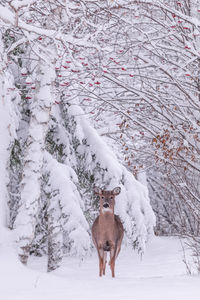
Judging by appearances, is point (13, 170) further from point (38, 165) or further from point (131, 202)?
point (131, 202)

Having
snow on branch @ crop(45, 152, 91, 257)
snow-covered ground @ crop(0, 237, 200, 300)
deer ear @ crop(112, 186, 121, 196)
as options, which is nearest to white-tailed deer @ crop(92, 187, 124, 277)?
deer ear @ crop(112, 186, 121, 196)

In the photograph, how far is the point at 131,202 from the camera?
10242mm

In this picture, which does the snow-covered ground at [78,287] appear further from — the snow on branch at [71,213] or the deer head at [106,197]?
the snow on branch at [71,213]

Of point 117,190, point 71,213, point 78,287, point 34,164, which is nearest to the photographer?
point 78,287

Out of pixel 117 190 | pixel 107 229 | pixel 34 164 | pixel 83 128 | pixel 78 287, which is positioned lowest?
pixel 78 287

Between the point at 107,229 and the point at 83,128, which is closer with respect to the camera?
the point at 107,229

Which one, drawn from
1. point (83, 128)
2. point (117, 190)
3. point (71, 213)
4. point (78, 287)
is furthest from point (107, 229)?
point (83, 128)

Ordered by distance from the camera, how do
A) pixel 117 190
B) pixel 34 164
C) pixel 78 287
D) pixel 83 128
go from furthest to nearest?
pixel 83 128, pixel 34 164, pixel 117 190, pixel 78 287

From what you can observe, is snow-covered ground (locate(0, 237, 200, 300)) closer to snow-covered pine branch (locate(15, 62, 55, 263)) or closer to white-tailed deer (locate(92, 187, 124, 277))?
snow-covered pine branch (locate(15, 62, 55, 263))

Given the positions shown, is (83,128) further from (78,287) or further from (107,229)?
(78,287)

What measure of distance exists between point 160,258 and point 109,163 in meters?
6.97

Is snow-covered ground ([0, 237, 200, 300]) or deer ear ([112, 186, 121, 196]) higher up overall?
deer ear ([112, 186, 121, 196])

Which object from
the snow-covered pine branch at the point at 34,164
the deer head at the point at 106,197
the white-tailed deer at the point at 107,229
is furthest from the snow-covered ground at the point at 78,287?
the deer head at the point at 106,197

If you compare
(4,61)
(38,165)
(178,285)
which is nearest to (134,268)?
(38,165)
